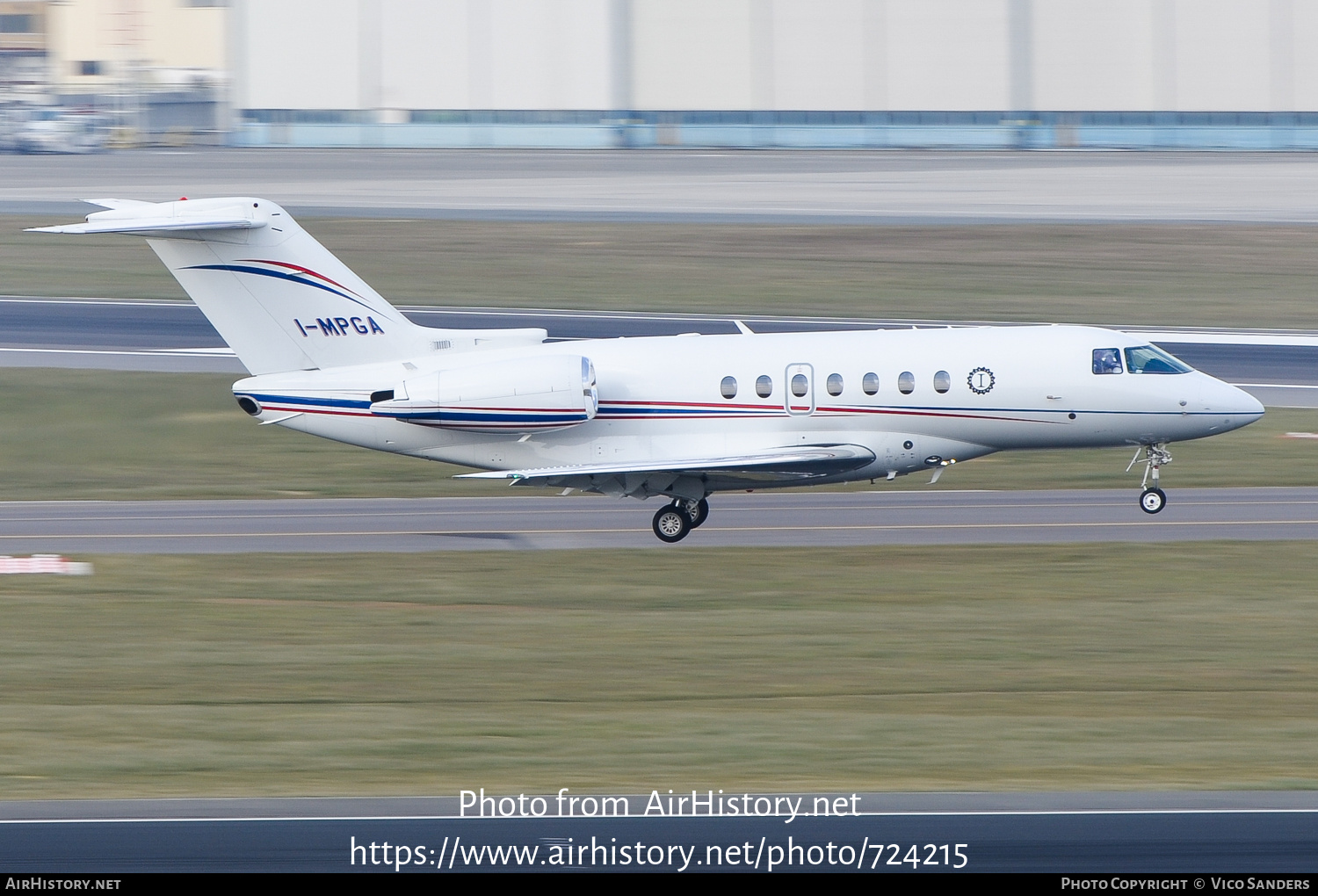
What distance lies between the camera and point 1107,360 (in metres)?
24.9

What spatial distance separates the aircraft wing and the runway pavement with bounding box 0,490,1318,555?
94cm

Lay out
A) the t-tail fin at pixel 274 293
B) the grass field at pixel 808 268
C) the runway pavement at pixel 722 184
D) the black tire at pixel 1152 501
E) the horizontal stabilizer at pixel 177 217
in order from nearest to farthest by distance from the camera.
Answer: the horizontal stabilizer at pixel 177 217, the t-tail fin at pixel 274 293, the black tire at pixel 1152 501, the grass field at pixel 808 268, the runway pavement at pixel 722 184

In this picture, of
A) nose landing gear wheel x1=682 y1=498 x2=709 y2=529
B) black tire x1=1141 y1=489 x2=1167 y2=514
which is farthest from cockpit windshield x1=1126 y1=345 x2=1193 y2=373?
nose landing gear wheel x1=682 y1=498 x2=709 y2=529

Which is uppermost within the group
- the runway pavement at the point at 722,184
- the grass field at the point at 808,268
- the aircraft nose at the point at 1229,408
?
the runway pavement at the point at 722,184

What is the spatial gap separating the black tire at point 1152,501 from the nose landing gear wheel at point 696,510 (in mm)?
7294

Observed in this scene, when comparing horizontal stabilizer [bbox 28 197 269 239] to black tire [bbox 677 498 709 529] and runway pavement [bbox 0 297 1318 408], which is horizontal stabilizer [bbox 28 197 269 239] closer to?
black tire [bbox 677 498 709 529]

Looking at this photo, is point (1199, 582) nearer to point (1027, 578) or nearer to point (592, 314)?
point (1027, 578)

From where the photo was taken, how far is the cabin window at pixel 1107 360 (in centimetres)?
2488

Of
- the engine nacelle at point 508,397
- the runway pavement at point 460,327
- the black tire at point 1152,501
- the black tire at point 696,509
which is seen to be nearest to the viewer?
the engine nacelle at point 508,397

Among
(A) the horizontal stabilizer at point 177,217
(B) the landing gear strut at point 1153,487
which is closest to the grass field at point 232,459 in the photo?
(B) the landing gear strut at point 1153,487

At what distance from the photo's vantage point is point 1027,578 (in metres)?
21.9

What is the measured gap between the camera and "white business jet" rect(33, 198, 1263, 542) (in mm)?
24703

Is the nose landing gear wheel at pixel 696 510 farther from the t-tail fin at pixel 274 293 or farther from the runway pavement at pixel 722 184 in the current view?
the runway pavement at pixel 722 184
